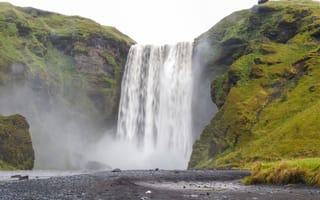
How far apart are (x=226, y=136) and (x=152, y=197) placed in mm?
66753

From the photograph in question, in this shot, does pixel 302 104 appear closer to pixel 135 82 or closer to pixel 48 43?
pixel 135 82

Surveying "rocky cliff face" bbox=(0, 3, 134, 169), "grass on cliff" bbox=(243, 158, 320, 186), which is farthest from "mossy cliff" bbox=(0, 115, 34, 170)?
"grass on cliff" bbox=(243, 158, 320, 186)

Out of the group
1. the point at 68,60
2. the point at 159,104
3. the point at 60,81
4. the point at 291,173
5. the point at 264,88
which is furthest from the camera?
the point at 68,60

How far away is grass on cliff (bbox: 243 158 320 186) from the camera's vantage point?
34031mm

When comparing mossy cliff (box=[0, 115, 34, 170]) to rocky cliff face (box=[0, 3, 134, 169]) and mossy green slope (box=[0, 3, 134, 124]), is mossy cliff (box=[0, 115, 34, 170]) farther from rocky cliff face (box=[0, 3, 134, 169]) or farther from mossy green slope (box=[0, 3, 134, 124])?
mossy green slope (box=[0, 3, 134, 124])

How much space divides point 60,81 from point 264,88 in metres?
74.7

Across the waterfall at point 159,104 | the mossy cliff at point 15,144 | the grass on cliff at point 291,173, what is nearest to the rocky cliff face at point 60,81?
the waterfall at point 159,104

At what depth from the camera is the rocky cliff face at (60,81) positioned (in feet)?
443

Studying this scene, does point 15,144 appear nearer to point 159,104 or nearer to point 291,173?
Answer: point 159,104

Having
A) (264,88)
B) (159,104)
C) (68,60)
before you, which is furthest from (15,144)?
(264,88)

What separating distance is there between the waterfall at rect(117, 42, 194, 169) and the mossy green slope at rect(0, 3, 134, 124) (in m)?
15.2

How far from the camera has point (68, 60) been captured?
156 meters

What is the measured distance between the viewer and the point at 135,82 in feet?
444

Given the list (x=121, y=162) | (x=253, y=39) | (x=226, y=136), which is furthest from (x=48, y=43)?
(x=226, y=136)
